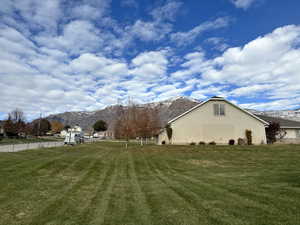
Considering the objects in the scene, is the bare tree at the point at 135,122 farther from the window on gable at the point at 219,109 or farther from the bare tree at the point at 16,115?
the bare tree at the point at 16,115

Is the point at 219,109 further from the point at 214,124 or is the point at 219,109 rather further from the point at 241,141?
the point at 241,141

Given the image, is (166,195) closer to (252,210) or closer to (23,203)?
(252,210)

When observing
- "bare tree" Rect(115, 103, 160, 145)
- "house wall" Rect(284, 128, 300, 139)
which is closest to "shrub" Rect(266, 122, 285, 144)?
"house wall" Rect(284, 128, 300, 139)

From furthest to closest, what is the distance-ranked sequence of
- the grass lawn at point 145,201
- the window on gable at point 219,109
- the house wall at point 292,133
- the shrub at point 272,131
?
the house wall at point 292,133
the shrub at point 272,131
the window on gable at point 219,109
the grass lawn at point 145,201

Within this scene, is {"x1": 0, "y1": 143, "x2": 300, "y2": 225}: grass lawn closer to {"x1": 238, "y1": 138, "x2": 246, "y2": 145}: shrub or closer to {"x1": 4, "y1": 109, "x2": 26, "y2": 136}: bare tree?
{"x1": 238, "y1": 138, "x2": 246, "y2": 145}: shrub

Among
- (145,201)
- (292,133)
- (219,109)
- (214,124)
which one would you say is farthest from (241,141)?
(145,201)

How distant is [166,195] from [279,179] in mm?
5496

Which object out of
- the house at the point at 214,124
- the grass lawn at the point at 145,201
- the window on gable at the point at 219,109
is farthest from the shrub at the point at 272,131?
the grass lawn at the point at 145,201

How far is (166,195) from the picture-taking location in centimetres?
712

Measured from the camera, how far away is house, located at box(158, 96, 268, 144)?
101 feet

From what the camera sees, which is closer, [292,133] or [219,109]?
[219,109]

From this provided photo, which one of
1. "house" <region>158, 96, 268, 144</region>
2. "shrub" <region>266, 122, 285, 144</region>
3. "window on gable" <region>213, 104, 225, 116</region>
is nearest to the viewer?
"house" <region>158, 96, 268, 144</region>

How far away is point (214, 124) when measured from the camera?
30.9 metres

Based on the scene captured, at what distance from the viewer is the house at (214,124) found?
3081cm
